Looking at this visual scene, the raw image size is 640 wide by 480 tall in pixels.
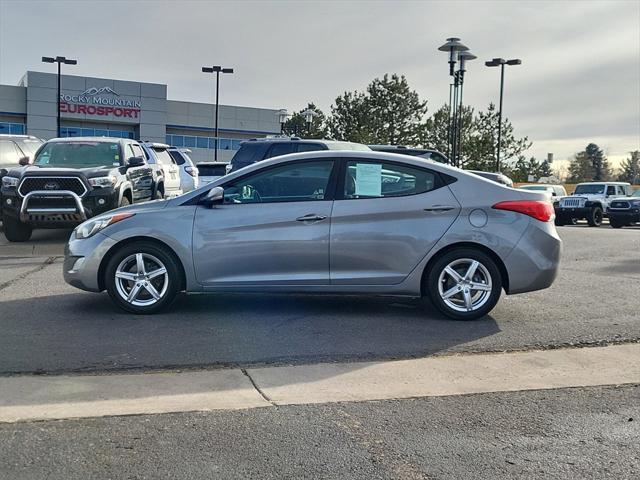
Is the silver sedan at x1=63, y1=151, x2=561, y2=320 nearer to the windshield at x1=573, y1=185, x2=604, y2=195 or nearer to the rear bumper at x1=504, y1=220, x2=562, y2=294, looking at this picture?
the rear bumper at x1=504, y1=220, x2=562, y2=294

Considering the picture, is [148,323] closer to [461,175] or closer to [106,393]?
[106,393]

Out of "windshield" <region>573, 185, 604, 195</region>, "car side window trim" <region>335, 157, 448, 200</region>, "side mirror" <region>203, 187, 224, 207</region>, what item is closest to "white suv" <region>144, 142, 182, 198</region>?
"side mirror" <region>203, 187, 224, 207</region>

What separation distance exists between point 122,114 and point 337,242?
170ft

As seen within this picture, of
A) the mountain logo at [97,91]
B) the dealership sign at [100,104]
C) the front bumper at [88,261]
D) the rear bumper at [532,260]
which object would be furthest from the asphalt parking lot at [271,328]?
the mountain logo at [97,91]

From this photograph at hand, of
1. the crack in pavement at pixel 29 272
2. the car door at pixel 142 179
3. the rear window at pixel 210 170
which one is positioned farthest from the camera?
the rear window at pixel 210 170

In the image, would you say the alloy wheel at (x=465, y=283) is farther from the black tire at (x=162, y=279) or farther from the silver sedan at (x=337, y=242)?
the black tire at (x=162, y=279)

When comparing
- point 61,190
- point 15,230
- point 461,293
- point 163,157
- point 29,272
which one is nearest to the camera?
point 461,293

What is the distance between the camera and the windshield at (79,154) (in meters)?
11.9

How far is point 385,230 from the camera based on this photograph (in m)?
6.21

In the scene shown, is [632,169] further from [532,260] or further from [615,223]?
[532,260]

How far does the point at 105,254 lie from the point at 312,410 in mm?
3143

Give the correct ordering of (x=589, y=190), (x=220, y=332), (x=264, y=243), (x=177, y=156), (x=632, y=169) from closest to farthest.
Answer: (x=220, y=332) < (x=264, y=243) < (x=177, y=156) < (x=589, y=190) < (x=632, y=169)

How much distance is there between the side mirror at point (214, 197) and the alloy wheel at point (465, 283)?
2281mm

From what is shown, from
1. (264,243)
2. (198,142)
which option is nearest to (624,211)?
(264,243)
